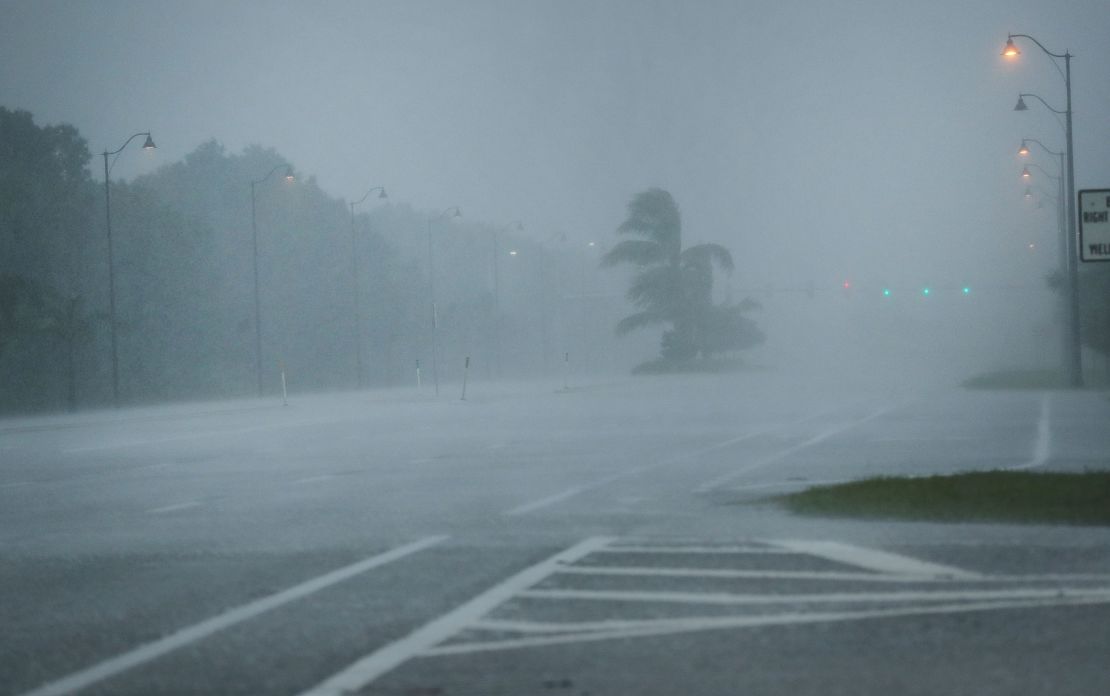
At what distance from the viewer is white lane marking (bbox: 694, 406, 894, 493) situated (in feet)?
55.8

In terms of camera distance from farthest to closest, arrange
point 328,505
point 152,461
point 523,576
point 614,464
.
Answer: point 152,461, point 614,464, point 328,505, point 523,576

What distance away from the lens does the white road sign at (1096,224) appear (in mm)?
20141

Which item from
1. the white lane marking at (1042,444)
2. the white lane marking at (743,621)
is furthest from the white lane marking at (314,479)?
the white lane marking at (743,621)

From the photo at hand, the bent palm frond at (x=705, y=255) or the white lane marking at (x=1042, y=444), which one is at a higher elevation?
the bent palm frond at (x=705, y=255)

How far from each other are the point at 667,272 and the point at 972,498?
97518 mm

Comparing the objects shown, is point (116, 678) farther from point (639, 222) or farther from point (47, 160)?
point (639, 222)

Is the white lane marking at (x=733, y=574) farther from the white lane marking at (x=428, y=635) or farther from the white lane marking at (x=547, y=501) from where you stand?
the white lane marking at (x=547, y=501)

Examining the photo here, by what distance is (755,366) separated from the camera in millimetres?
115938

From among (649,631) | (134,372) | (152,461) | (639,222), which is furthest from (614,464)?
(639,222)

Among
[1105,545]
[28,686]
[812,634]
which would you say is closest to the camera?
[28,686]

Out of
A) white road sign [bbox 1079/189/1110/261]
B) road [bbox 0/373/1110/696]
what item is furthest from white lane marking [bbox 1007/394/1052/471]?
white road sign [bbox 1079/189/1110/261]

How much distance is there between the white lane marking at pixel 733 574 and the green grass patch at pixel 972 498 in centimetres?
310

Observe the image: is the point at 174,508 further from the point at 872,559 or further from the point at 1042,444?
the point at 1042,444

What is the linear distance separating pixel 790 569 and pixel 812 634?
2222 millimetres
